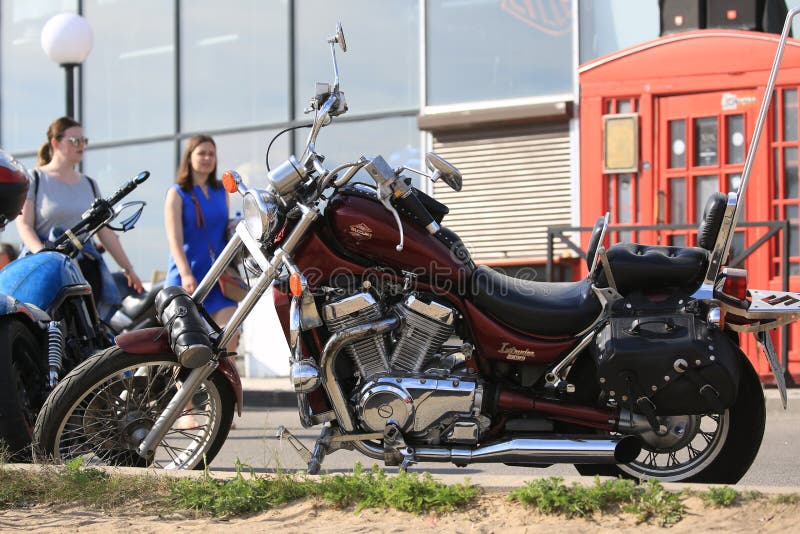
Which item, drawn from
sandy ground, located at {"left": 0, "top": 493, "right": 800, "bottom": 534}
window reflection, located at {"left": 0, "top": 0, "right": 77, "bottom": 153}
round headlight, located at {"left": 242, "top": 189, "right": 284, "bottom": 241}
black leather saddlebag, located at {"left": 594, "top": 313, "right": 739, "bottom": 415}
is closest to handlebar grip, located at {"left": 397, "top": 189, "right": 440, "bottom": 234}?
round headlight, located at {"left": 242, "top": 189, "right": 284, "bottom": 241}

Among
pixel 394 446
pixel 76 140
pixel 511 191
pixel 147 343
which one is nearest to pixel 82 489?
pixel 147 343

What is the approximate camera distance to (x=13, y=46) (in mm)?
16188

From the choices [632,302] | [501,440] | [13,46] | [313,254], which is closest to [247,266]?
[313,254]

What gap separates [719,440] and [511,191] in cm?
787

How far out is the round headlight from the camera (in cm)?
464

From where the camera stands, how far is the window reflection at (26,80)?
627 inches

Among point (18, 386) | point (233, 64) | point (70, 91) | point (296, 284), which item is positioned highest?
point (233, 64)

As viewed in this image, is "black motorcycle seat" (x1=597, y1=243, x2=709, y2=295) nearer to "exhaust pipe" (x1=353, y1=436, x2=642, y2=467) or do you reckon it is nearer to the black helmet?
"exhaust pipe" (x1=353, y1=436, x2=642, y2=467)

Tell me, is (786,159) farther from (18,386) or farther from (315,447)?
(18,386)

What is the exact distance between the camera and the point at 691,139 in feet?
37.0

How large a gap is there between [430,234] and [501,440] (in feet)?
2.88

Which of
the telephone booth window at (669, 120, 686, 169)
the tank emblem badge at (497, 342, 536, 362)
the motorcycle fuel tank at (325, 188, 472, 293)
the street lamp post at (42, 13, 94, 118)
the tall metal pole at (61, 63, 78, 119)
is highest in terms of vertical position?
the street lamp post at (42, 13, 94, 118)

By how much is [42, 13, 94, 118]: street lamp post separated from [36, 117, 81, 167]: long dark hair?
3.20m

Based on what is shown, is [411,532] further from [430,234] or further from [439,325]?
[430,234]
